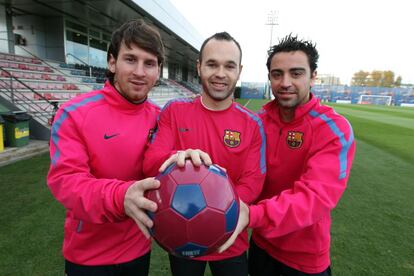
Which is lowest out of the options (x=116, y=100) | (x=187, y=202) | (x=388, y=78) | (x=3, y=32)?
(x=187, y=202)

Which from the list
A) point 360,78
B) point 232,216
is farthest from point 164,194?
point 360,78

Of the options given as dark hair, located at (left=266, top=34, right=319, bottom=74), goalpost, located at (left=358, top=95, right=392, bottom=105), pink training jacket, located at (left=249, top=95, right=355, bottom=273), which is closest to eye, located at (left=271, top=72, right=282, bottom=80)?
dark hair, located at (left=266, top=34, right=319, bottom=74)

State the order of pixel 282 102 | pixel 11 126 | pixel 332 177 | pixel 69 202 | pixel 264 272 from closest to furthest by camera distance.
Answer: pixel 69 202
pixel 332 177
pixel 282 102
pixel 264 272
pixel 11 126

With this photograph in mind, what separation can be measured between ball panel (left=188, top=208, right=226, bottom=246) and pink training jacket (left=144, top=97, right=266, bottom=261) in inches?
26.0

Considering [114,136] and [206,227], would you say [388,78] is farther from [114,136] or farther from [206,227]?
[206,227]

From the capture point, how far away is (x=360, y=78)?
270ft

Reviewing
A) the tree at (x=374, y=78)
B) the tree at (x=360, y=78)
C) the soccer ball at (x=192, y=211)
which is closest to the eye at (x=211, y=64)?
the soccer ball at (x=192, y=211)

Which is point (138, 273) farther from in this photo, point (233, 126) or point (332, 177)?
point (332, 177)

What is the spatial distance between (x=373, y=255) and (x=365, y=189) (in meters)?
2.54

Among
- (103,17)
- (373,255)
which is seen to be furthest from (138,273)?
(103,17)

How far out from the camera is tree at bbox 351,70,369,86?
81.8 metres

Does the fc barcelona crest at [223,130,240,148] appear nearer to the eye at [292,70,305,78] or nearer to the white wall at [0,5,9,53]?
the eye at [292,70,305,78]

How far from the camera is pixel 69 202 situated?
3.95 ft

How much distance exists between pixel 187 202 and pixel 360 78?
96.0 metres
